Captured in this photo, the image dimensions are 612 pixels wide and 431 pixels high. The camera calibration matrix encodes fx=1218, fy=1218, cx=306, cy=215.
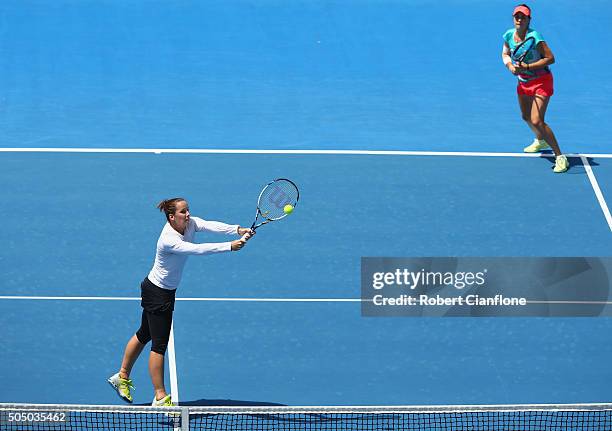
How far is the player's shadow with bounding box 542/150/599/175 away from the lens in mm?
15367

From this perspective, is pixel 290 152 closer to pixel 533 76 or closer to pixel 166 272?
pixel 533 76

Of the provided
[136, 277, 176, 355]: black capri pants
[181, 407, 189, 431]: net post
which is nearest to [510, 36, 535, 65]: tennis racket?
[136, 277, 176, 355]: black capri pants

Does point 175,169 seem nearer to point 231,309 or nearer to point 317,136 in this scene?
point 317,136

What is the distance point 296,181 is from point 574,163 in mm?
3620

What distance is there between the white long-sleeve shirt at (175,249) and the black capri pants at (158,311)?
6cm

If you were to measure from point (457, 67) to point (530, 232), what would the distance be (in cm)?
513

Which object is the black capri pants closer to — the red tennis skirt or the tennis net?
the tennis net

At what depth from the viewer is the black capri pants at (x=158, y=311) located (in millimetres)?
10148

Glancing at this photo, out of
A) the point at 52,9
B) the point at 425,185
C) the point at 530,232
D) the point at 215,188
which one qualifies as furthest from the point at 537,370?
the point at 52,9

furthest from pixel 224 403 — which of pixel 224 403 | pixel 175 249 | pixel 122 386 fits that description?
pixel 175 249

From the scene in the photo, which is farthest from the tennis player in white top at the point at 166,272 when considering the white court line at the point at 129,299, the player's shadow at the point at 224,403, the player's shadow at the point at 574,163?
the player's shadow at the point at 574,163

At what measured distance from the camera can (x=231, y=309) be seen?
12.2m

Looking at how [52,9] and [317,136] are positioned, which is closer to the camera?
[317,136]

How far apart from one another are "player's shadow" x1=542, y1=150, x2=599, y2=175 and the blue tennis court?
2.9 inches
